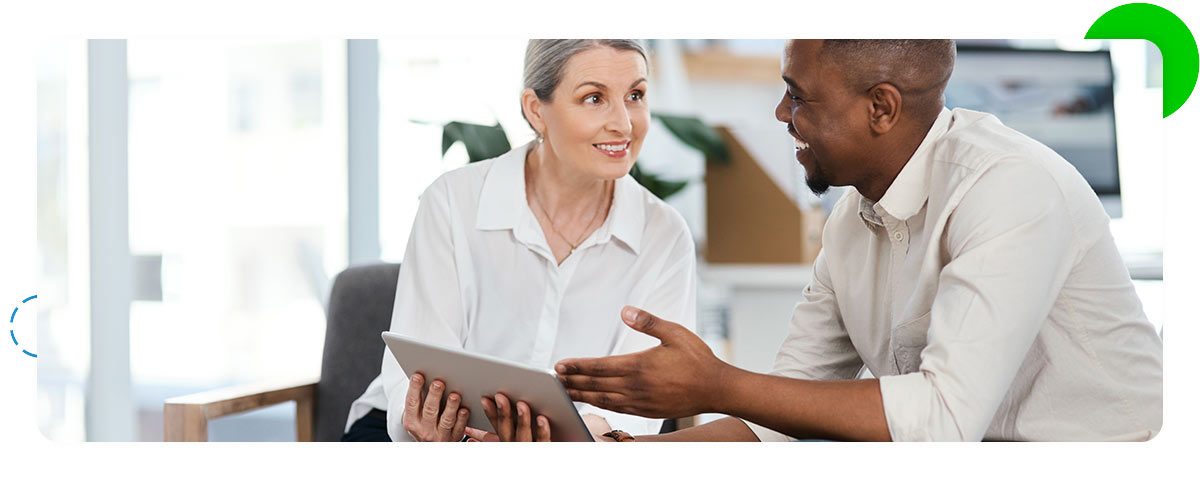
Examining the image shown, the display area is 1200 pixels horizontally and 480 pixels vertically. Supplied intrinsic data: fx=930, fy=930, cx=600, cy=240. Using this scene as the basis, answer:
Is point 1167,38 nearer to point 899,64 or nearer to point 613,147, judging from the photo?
point 899,64

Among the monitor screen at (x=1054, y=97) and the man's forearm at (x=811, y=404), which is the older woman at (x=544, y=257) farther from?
the monitor screen at (x=1054, y=97)

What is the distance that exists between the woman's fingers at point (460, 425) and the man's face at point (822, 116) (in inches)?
18.3

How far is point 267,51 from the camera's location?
5.00ft

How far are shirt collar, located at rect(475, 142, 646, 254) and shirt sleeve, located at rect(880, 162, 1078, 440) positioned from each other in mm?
415

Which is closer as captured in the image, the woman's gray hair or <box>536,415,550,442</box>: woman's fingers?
<box>536,415,550,442</box>: woman's fingers

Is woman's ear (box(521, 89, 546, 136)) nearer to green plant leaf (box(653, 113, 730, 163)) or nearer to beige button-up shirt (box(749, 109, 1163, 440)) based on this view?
beige button-up shirt (box(749, 109, 1163, 440))

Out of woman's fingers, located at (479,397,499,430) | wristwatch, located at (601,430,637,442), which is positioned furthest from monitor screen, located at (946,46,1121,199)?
woman's fingers, located at (479,397,499,430)

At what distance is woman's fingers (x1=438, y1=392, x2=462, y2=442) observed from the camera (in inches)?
40.5

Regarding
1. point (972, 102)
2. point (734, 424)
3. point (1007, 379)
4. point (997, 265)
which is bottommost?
point (734, 424)

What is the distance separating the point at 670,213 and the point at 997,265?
446 millimetres

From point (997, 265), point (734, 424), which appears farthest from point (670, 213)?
point (997, 265)

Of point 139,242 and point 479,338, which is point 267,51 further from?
point 479,338

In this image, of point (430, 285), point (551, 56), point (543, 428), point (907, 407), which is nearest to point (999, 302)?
point (907, 407)

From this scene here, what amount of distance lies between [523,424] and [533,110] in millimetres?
418
